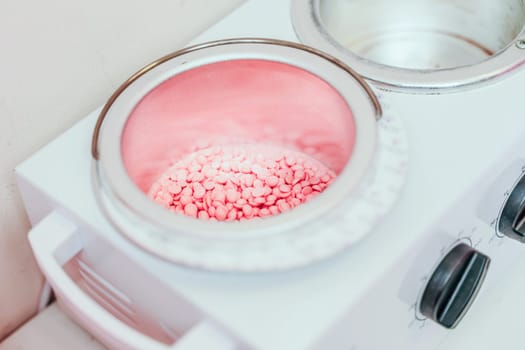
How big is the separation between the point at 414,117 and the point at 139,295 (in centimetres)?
33

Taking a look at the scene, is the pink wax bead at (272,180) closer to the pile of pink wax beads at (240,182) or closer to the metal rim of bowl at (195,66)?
the pile of pink wax beads at (240,182)

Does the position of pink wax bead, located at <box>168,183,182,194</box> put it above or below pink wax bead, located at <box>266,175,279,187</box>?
below

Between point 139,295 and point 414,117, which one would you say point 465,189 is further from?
point 139,295

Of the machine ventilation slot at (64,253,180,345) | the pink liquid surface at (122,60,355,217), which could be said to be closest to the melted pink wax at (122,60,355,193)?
the pink liquid surface at (122,60,355,217)

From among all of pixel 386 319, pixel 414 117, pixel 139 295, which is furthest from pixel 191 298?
pixel 414 117

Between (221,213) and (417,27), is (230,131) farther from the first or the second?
(417,27)

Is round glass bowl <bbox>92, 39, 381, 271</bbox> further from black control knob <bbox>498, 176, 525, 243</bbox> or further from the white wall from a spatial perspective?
black control knob <bbox>498, 176, 525, 243</bbox>

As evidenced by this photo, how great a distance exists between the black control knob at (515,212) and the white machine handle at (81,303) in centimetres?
35

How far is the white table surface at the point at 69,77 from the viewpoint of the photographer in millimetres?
765

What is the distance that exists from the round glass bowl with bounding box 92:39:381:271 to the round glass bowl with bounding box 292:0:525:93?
0.29 feet

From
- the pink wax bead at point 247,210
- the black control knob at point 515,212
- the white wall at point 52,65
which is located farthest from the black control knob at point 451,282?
the white wall at point 52,65

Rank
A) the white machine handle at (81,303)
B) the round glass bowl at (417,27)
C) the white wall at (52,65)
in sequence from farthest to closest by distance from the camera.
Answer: the round glass bowl at (417,27) < the white wall at (52,65) < the white machine handle at (81,303)

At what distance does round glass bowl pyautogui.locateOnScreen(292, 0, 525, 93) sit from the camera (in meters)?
0.96

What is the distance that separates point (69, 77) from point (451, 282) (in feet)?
1.47
